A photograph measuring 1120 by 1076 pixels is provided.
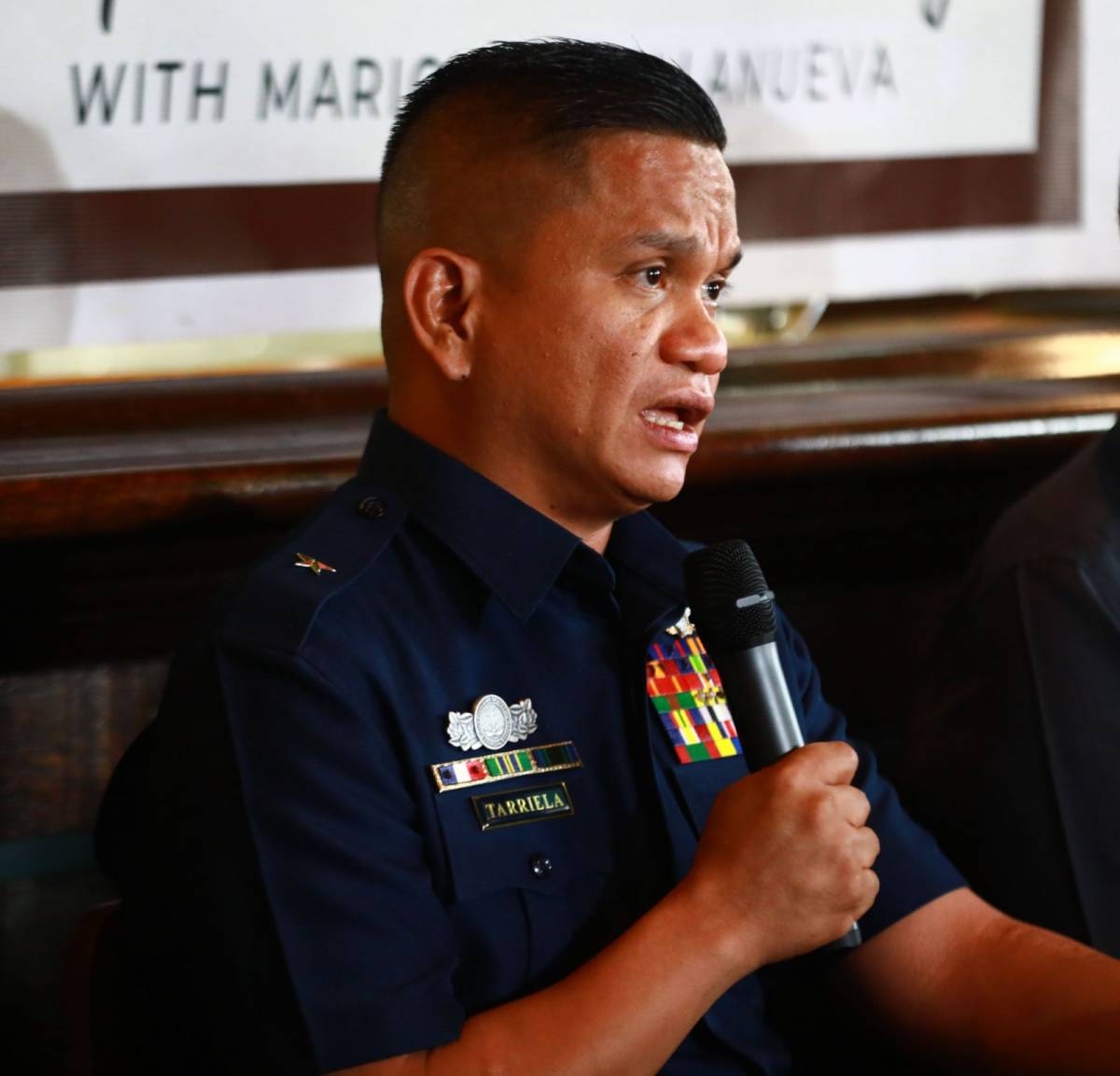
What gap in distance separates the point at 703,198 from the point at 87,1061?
87 centimetres

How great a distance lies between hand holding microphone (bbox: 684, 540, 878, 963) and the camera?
113 centimetres

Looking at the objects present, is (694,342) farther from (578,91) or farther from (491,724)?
(491,724)

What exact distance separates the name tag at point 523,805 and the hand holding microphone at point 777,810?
152 mm

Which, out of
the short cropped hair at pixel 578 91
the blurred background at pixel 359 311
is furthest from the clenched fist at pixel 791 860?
the blurred background at pixel 359 311

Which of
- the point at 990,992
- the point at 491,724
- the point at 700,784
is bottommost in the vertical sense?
the point at 990,992

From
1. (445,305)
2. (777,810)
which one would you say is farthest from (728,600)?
(445,305)

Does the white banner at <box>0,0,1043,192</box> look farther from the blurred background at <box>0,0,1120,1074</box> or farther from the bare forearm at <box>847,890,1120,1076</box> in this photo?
the bare forearm at <box>847,890,1120,1076</box>

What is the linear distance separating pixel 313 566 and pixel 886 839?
626mm

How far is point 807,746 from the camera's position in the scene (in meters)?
1.15

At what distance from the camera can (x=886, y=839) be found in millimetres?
1480

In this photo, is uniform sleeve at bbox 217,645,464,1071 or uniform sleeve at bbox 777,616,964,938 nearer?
uniform sleeve at bbox 217,645,464,1071

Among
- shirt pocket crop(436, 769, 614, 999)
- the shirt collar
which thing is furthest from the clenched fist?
the shirt collar

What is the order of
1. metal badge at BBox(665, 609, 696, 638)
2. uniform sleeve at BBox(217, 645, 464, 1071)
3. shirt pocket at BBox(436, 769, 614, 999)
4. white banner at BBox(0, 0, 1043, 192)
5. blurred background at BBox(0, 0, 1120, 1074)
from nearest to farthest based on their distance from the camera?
uniform sleeve at BBox(217, 645, 464, 1071) → shirt pocket at BBox(436, 769, 614, 999) → metal badge at BBox(665, 609, 696, 638) → blurred background at BBox(0, 0, 1120, 1074) → white banner at BBox(0, 0, 1043, 192)

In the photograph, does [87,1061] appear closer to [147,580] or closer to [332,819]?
[332,819]
